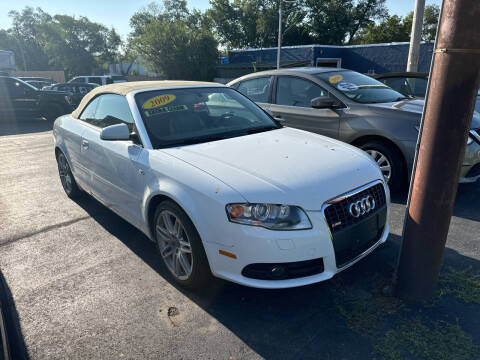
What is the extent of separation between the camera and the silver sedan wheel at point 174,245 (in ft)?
8.95

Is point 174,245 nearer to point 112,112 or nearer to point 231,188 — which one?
point 231,188

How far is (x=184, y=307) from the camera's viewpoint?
8.78 feet

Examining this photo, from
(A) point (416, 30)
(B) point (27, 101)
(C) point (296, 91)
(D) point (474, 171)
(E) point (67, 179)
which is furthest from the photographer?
(B) point (27, 101)

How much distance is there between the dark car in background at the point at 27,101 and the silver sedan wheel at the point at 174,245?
11702 millimetres

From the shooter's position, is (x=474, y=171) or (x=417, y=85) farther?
(x=417, y=85)

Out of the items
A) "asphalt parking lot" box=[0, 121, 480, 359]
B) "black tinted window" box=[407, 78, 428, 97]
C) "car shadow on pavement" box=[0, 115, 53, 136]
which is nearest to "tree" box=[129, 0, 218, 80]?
"car shadow on pavement" box=[0, 115, 53, 136]

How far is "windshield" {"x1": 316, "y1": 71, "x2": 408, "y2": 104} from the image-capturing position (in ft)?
16.5

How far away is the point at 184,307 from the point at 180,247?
1.47ft

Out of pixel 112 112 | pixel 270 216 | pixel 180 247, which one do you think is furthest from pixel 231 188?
pixel 112 112

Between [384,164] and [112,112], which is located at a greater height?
[112,112]

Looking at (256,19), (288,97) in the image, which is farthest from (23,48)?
(288,97)

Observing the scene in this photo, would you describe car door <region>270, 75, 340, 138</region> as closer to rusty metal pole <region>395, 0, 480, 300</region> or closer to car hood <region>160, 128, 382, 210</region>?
car hood <region>160, 128, 382, 210</region>

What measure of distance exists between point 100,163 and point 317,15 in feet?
167

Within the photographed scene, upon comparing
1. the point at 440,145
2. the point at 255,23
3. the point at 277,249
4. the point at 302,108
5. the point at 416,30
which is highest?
the point at 255,23
